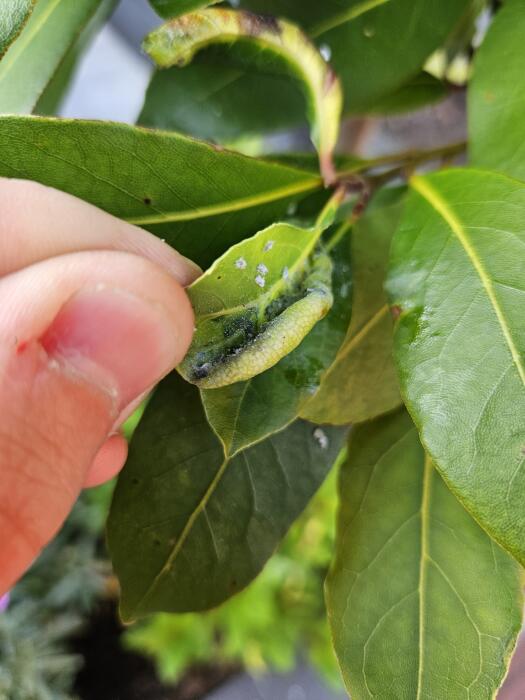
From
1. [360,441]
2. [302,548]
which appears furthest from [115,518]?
[302,548]

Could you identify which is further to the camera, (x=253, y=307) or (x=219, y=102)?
(x=219, y=102)

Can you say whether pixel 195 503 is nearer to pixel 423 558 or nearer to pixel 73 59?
pixel 423 558

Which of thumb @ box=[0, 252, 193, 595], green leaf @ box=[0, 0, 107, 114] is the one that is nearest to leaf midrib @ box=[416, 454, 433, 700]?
thumb @ box=[0, 252, 193, 595]

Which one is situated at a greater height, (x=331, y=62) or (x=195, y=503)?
(x=331, y=62)

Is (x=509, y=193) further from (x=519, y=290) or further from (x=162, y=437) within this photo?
(x=162, y=437)

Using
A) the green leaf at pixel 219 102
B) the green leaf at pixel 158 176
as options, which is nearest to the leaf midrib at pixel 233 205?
the green leaf at pixel 158 176

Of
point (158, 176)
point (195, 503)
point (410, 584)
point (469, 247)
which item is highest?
point (158, 176)

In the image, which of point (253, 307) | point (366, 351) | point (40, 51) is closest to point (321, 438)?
point (366, 351)
